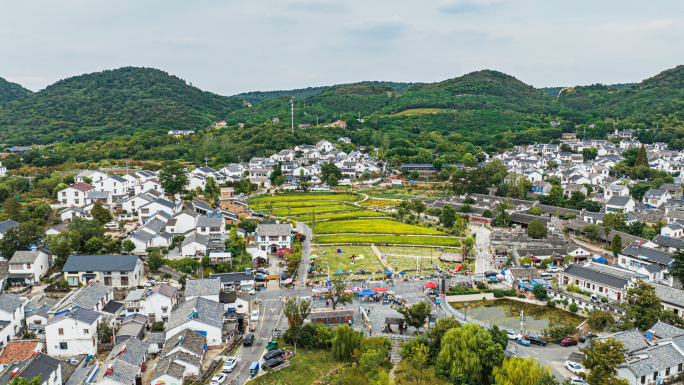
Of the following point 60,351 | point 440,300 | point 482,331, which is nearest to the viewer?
point 482,331

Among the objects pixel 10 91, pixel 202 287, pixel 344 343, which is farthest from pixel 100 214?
pixel 10 91

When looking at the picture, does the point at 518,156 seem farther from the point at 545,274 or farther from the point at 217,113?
the point at 217,113

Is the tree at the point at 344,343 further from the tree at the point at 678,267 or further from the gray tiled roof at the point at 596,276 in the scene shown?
the tree at the point at 678,267

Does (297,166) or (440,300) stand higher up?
(297,166)

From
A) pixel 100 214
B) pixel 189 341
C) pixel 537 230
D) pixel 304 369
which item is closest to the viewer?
pixel 304 369

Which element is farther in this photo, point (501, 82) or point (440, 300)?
point (501, 82)

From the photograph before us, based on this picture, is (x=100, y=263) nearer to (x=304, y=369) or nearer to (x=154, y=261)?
(x=154, y=261)

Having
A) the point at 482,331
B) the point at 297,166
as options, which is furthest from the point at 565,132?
the point at 482,331

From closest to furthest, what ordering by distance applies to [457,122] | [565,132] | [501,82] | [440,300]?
[440,300] < [565,132] < [457,122] < [501,82]
